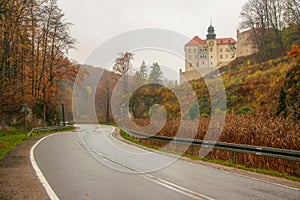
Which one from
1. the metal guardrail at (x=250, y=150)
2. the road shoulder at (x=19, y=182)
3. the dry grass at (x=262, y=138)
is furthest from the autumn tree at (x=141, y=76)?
the road shoulder at (x=19, y=182)

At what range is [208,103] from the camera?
4244cm

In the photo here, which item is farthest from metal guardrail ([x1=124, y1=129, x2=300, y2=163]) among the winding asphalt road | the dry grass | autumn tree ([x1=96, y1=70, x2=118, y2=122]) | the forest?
autumn tree ([x1=96, y1=70, x2=118, y2=122])

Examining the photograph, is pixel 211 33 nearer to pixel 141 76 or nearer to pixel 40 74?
pixel 40 74

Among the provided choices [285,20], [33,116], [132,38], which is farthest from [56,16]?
[285,20]

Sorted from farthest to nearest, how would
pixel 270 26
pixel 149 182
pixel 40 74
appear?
pixel 270 26 → pixel 40 74 → pixel 149 182

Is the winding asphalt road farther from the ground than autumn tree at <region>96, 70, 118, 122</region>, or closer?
closer

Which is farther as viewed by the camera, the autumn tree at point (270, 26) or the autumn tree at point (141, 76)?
the autumn tree at point (270, 26)

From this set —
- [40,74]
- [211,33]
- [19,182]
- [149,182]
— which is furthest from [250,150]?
[211,33]

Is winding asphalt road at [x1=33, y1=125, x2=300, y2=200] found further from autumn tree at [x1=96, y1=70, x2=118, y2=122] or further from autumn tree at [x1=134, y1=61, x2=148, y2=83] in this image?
autumn tree at [x1=96, y1=70, x2=118, y2=122]

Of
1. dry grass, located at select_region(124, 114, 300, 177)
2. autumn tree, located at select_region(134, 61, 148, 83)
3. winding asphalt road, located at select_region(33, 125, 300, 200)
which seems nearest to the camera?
winding asphalt road, located at select_region(33, 125, 300, 200)

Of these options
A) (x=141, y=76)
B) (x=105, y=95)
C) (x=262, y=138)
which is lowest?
(x=262, y=138)

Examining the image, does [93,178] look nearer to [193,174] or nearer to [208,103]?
[193,174]

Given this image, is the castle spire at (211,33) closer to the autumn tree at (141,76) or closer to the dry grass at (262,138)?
the autumn tree at (141,76)

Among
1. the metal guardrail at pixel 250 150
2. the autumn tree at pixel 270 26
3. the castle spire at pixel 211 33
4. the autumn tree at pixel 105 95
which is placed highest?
the castle spire at pixel 211 33
